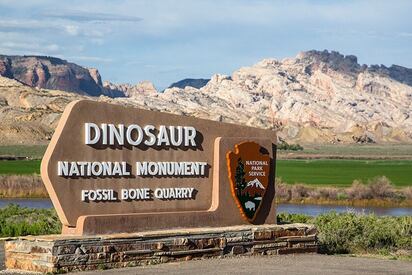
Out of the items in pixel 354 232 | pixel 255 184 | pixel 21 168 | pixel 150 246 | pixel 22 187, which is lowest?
pixel 22 187

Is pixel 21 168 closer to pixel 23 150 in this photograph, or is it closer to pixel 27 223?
pixel 23 150

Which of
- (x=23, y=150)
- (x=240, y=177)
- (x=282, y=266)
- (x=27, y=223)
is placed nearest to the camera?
(x=282, y=266)

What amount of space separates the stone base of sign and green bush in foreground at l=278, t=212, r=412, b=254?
1.85 metres

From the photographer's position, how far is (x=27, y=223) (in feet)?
88.2

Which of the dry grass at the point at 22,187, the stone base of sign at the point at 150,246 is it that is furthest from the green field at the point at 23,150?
the stone base of sign at the point at 150,246

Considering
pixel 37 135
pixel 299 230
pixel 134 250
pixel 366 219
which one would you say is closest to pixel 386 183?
pixel 366 219

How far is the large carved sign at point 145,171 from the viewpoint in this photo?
1727 cm

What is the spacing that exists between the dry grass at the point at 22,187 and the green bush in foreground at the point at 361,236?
36.9m

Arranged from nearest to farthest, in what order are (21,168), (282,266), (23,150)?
(282,266) < (21,168) < (23,150)

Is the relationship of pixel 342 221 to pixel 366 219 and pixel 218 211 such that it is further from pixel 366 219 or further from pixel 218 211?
pixel 218 211

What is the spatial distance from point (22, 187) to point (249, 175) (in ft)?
141

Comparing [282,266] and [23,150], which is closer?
[282,266]

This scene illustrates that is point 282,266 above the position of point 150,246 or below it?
below

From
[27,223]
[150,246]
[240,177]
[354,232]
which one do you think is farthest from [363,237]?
[27,223]
